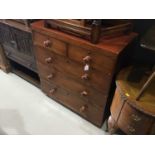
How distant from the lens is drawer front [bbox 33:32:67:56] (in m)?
1.28

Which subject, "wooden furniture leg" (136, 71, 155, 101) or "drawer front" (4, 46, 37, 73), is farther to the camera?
"drawer front" (4, 46, 37, 73)

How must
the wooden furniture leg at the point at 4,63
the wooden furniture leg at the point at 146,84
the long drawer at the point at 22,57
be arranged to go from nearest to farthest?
the wooden furniture leg at the point at 146,84 → the long drawer at the point at 22,57 → the wooden furniture leg at the point at 4,63

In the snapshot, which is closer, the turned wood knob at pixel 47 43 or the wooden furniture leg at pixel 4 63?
the turned wood knob at pixel 47 43

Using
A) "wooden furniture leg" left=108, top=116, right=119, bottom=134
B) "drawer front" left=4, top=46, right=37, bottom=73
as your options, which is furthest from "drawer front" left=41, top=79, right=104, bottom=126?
"drawer front" left=4, top=46, right=37, bottom=73

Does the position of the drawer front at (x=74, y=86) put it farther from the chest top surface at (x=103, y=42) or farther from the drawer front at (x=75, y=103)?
the chest top surface at (x=103, y=42)

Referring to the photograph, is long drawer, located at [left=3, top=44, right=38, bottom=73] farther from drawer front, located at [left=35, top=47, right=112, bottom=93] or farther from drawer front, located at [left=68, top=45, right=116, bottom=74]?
drawer front, located at [left=68, top=45, right=116, bottom=74]

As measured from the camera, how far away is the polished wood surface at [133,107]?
99cm

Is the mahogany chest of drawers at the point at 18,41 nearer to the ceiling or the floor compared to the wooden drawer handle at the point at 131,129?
nearer to the ceiling

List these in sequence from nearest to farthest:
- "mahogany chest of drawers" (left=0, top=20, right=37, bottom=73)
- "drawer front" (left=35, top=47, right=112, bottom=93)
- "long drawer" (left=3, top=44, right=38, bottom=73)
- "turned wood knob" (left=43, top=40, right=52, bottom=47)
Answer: "drawer front" (left=35, top=47, right=112, bottom=93) → "turned wood knob" (left=43, top=40, right=52, bottom=47) → "mahogany chest of drawers" (left=0, top=20, right=37, bottom=73) → "long drawer" (left=3, top=44, right=38, bottom=73)

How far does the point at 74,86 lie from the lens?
1463mm

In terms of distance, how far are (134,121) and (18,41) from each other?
141 centimetres

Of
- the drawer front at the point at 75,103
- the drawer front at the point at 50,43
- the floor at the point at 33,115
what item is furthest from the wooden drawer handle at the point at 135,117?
the drawer front at the point at 50,43

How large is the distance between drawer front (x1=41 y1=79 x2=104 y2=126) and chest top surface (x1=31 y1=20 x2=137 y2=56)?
576 mm
